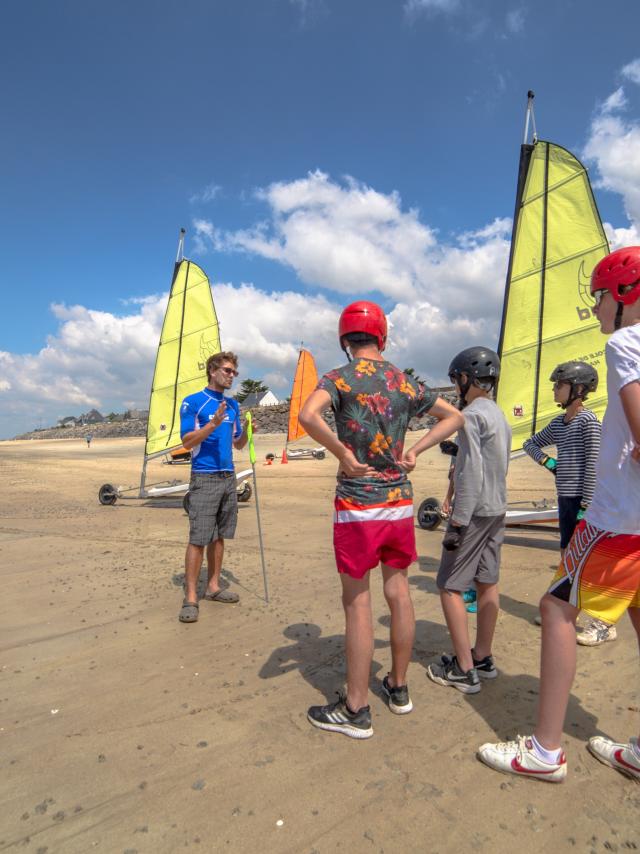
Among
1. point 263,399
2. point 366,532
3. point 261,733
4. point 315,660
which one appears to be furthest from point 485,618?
point 263,399

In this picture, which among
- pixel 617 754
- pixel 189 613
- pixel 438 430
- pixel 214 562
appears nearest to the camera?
pixel 617 754

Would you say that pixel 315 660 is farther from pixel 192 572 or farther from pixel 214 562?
pixel 214 562

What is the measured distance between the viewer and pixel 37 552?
611cm

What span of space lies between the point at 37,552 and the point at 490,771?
19.4 ft

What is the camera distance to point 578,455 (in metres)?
3.86

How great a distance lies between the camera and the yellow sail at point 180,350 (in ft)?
34.1

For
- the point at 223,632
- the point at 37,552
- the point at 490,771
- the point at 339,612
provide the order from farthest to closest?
the point at 37,552 → the point at 339,612 → the point at 223,632 → the point at 490,771

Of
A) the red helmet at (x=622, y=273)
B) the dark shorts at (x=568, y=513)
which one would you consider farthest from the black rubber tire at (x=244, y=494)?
the red helmet at (x=622, y=273)

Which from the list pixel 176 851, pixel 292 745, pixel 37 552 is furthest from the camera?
pixel 37 552

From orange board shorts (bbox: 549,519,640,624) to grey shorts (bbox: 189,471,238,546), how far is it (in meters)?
3.07

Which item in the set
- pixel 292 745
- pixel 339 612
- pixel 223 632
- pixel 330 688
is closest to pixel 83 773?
pixel 292 745

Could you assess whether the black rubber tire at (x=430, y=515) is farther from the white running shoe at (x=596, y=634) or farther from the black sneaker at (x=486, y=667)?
the black sneaker at (x=486, y=667)

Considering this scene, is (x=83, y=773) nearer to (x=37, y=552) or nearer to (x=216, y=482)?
(x=216, y=482)

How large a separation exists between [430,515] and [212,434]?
4.33 m
